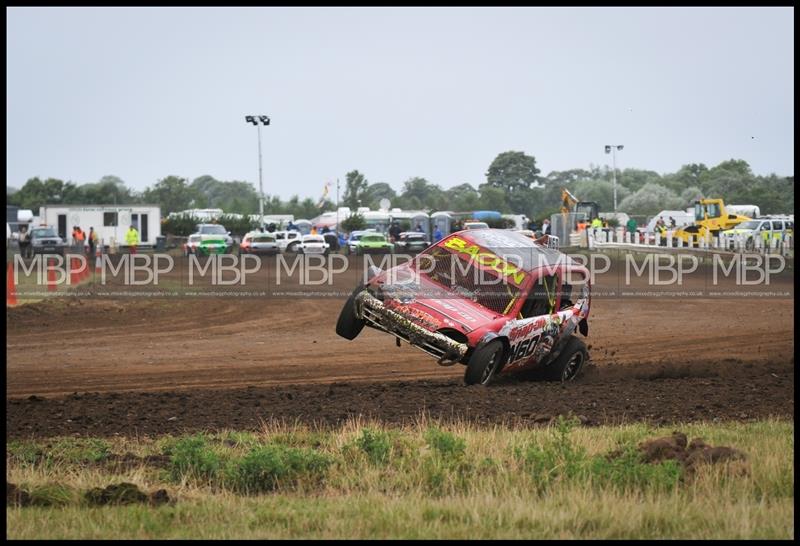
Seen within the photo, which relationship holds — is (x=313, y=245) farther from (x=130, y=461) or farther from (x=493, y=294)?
(x=130, y=461)

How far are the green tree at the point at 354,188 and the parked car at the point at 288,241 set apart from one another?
51001 mm

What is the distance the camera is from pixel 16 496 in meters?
8.24

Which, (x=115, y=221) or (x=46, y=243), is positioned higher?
(x=115, y=221)

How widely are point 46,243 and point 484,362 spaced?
4627 centimetres

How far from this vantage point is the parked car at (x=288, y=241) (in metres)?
58.0

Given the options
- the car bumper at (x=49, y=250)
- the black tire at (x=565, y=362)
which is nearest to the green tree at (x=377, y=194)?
the car bumper at (x=49, y=250)

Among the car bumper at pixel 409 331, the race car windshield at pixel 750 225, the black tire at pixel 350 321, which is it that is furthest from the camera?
the race car windshield at pixel 750 225

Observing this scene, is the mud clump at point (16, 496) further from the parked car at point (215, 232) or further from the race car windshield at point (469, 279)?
the parked car at point (215, 232)

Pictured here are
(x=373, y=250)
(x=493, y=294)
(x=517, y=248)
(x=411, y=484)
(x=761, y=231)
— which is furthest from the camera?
(x=373, y=250)

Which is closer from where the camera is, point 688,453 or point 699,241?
point 688,453

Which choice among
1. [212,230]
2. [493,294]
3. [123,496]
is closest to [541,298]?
[493,294]

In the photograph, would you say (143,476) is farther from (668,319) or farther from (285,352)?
(668,319)

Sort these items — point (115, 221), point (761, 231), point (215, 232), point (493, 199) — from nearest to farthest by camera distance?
point (761, 231) → point (215, 232) → point (115, 221) → point (493, 199)

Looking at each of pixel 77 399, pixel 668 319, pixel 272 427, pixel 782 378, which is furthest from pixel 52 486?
pixel 668 319
